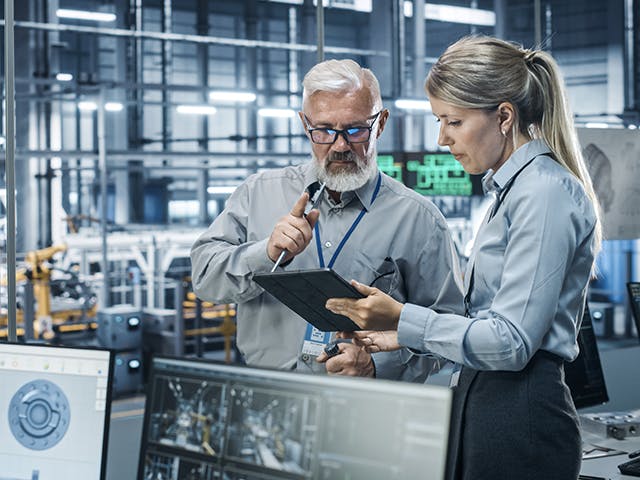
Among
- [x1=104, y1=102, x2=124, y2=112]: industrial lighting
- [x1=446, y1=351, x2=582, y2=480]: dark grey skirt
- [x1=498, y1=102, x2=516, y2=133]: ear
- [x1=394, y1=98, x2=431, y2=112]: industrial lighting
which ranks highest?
[x1=104, y1=102, x2=124, y2=112]: industrial lighting

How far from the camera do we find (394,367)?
203 centimetres

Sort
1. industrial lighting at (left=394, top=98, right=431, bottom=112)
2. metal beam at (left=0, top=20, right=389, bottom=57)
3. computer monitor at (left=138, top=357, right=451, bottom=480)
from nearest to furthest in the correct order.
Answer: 1. computer monitor at (left=138, top=357, right=451, bottom=480)
2. metal beam at (left=0, top=20, right=389, bottom=57)
3. industrial lighting at (left=394, top=98, right=431, bottom=112)

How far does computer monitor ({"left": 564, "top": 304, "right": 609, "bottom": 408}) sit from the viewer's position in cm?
257

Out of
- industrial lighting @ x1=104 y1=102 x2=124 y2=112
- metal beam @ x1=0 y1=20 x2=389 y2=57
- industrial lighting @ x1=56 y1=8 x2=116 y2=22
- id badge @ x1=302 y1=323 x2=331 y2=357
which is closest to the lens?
id badge @ x1=302 y1=323 x2=331 y2=357

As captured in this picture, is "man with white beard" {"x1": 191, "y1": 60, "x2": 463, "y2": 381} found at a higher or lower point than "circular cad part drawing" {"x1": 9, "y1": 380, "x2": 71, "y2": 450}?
higher

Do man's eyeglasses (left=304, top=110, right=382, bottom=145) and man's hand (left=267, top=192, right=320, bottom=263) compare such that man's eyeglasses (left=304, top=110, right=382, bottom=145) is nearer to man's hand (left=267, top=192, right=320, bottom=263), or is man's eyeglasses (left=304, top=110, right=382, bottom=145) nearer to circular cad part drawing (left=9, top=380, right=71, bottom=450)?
man's hand (left=267, top=192, right=320, bottom=263)

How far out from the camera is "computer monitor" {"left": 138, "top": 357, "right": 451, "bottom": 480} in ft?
3.24

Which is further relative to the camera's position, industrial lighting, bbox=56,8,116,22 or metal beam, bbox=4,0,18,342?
industrial lighting, bbox=56,8,116,22

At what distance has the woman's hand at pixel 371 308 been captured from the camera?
1.61 metres

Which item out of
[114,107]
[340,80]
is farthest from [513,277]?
[114,107]

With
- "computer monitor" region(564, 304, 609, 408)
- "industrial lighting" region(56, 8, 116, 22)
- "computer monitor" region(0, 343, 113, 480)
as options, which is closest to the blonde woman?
"computer monitor" region(0, 343, 113, 480)

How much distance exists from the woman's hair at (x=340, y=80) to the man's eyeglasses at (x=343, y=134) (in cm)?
7

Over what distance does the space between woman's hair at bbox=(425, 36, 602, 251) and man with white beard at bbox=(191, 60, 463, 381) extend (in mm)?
382

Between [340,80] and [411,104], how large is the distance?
21.4 ft
